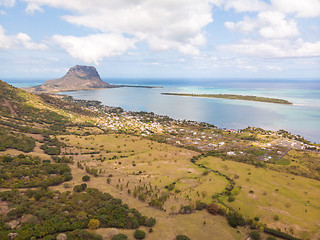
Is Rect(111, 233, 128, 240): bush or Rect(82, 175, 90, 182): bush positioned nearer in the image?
Rect(111, 233, 128, 240): bush

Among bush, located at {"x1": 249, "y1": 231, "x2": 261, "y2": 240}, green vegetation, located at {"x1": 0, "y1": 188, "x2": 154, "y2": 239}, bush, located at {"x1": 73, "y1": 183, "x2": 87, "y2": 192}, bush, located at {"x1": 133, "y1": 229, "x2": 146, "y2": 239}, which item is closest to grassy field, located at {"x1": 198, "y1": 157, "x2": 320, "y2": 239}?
bush, located at {"x1": 249, "y1": 231, "x2": 261, "y2": 240}

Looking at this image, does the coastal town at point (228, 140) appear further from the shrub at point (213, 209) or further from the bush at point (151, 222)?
the bush at point (151, 222)

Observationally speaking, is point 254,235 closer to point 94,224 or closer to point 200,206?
point 200,206

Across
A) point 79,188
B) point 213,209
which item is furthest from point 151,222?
point 79,188

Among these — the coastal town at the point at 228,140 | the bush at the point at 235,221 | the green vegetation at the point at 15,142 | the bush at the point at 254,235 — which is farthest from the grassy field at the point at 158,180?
the coastal town at the point at 228,140

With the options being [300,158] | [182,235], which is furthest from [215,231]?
[300,158]

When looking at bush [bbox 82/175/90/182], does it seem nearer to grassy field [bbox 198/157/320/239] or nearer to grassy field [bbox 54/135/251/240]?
grassy field [bbox 54/135/251/240]

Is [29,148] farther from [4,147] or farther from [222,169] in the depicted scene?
[222,169]
